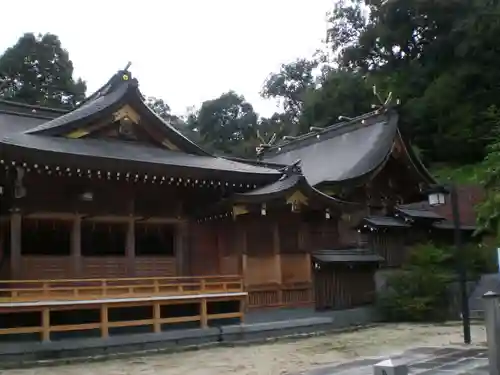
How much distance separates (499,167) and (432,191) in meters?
1.54

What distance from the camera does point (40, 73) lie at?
50.7 meters

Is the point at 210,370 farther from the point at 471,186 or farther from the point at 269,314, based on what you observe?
the point at 471,186

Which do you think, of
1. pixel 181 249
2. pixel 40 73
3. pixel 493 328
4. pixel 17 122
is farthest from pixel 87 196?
pixel 40 73

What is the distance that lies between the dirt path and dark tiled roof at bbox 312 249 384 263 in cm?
253

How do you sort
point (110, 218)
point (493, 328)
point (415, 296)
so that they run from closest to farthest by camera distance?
point (493, 328), point (110, 218), point (415, 296)

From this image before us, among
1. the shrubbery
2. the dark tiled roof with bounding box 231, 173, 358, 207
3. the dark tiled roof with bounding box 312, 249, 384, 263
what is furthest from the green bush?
the dark tiled roof with bounding box 231, 173, 358, 207

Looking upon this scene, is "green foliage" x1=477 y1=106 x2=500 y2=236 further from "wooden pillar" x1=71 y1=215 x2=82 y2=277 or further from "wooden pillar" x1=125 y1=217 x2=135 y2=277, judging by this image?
"wooden pillar" x1=71 y1=215 x2=82 y2=277

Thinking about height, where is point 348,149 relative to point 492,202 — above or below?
above

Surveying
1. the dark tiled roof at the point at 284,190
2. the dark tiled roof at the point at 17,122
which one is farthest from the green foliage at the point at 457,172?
the dark tiled roof at the point at 17,122

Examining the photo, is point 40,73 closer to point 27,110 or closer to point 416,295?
point 27,110

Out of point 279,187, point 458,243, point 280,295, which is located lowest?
point 280,295

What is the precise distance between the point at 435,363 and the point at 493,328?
10.2 ft

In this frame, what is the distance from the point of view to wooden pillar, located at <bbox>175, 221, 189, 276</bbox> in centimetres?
1593

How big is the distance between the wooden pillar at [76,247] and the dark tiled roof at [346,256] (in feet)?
23.6
